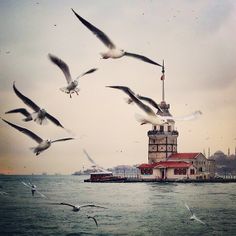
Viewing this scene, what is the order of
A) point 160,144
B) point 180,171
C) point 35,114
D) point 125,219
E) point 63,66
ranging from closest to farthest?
point 63,66 < point 35,114 < point 125,219 < point 160,144 < point 180,171

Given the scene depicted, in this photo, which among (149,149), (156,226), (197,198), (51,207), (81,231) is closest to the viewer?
(81,231)

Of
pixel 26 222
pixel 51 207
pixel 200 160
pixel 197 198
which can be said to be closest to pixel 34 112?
pixel 26 222

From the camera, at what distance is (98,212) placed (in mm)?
9727

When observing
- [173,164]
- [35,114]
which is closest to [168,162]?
[173,164]

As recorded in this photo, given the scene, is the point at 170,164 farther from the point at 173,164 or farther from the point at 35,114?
the point at 35,114

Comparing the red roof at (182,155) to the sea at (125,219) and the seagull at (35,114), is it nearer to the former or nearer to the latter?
the sea at (125,219)

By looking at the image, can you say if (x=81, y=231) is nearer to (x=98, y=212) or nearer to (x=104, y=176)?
(x=98, y=212)

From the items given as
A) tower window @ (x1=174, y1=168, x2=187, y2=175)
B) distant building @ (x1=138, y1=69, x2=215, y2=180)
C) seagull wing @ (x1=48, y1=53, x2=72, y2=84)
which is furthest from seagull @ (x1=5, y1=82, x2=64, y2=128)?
tower window @ (x1=174, y1=168, x2=187, y2=175)

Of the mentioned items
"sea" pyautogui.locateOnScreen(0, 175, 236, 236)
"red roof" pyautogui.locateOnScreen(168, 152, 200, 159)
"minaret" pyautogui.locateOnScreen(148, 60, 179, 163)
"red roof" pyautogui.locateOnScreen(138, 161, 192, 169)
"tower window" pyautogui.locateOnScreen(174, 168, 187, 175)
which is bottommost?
"sea" pyautogui.locateOnScreen(0, 175, 236, 236)

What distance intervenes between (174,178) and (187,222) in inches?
454

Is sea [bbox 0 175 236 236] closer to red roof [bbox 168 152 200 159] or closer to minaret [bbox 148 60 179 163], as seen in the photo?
red roof [bbox 168 152 200 159]

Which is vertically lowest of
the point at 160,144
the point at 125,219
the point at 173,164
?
the point at 125,219

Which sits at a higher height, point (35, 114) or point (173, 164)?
point (173, 164)

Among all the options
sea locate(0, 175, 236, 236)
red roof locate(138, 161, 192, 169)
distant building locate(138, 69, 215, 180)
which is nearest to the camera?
sea locate(0, 175, 236, 236)
